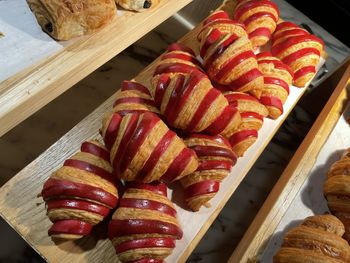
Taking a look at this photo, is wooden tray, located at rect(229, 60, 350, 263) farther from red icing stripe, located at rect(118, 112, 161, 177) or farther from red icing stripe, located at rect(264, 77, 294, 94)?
red icing stripe, located at rect(118, 112, 161, 177)

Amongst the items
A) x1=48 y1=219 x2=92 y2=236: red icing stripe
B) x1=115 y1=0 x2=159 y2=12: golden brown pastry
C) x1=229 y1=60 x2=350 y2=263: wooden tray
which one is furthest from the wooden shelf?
x1=229 y1=60 x2=350 y2=263: wooden tray

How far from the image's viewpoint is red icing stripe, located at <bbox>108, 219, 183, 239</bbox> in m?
0.95

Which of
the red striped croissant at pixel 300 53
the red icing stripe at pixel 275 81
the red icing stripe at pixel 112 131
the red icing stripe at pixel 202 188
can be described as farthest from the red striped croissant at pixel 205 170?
the red striped croissant at pixel 300 53

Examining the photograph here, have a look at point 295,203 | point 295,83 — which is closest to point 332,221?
point 295,203

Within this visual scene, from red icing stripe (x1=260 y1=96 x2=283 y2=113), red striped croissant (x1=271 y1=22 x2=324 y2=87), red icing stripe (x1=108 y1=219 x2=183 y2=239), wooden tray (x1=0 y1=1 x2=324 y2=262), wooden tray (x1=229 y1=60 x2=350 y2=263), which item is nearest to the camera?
red icing stripe (x1=108 y1=219 x2=183 y2=239)

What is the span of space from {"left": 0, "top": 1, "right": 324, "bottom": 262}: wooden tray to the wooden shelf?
0.18 meters

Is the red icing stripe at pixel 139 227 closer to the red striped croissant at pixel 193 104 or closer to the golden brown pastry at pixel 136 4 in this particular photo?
the red striped croissant at pixel 193 104

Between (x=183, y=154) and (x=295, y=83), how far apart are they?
2.23 feet

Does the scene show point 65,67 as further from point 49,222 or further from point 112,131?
point 49,222

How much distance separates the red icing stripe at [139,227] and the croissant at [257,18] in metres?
0.83

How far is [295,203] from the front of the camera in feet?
4.19

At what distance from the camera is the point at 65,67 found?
3.58 feet

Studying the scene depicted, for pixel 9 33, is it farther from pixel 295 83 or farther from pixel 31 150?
pixel 295 83

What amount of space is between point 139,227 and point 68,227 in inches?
6.9
